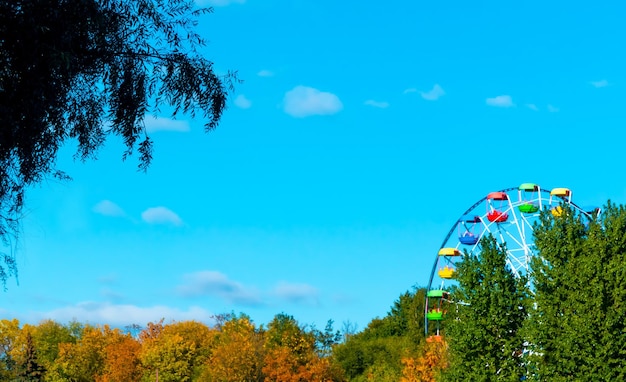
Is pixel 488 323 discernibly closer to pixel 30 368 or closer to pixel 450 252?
pixel 450 252

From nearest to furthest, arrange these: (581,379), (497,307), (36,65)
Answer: (36,65)
(581,379)
(497,307)

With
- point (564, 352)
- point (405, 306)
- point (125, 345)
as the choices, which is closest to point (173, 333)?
point (125, 345)

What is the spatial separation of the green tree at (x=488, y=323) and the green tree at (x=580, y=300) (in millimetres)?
1568

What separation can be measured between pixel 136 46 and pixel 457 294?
22.3 metres

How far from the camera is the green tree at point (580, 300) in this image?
27.9 metres

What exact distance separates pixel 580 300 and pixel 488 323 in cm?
405

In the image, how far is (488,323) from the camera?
104 ft

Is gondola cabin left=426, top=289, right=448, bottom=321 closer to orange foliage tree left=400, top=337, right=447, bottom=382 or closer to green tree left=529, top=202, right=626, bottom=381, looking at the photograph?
orange foliage tree left=400, top=337, right=447, bottom=382

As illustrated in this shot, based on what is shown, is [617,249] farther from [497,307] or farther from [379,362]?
[379,362]

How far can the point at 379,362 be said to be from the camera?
228 ft

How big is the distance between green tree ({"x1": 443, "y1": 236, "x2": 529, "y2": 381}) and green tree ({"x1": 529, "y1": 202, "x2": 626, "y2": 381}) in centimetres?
157

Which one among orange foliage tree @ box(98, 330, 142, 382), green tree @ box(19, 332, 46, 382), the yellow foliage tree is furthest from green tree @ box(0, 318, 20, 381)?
the yellow foliage tree

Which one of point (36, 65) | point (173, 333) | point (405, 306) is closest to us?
point (36, 65)

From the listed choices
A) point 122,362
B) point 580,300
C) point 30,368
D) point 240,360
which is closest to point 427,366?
point 240,360
